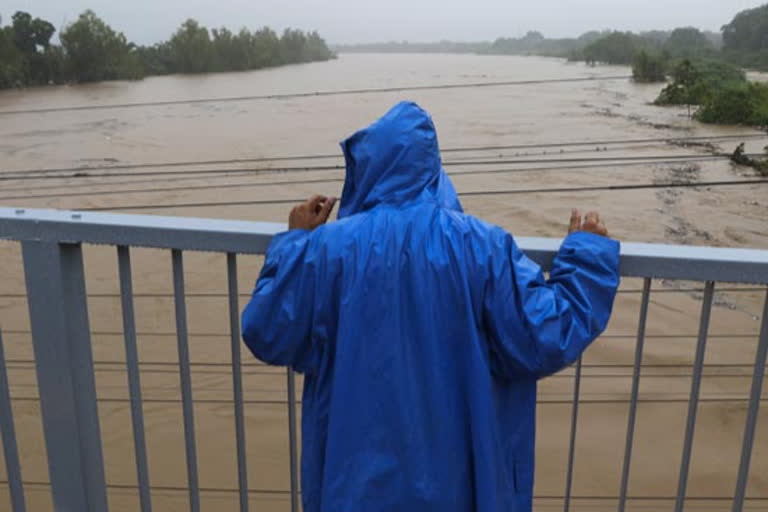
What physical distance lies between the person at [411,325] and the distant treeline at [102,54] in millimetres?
36292

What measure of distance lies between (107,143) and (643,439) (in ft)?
68.8

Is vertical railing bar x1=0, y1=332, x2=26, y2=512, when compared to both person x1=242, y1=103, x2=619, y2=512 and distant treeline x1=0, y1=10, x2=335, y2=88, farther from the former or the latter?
distant treeline x1=0, y1=10, x2=335, y2=88

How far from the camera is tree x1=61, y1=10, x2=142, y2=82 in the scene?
3600 cm

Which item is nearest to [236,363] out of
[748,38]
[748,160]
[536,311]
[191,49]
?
[536,311]

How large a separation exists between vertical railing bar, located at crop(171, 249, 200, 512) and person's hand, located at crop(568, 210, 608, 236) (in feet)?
2.41

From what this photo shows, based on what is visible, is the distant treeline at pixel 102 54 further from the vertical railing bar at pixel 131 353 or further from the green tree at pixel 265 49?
the vertical railing bar at pixel 131 353

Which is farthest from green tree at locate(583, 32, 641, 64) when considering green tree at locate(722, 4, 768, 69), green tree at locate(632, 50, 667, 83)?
green tree at locate(632, 50, 667, 83)

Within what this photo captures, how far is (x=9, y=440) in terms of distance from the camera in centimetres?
162

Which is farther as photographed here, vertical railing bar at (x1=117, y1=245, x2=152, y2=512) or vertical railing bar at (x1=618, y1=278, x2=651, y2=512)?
vertical railing bar at (x1=117, y1=245, x2=152, y2=512)

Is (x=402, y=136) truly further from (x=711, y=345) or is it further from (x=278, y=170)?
(x=278, y=170)

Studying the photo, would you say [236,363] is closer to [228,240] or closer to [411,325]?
[228,240]

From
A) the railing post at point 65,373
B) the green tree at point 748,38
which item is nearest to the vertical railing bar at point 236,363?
the railing post at point 65,373

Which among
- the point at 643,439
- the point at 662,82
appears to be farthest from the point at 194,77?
the point at 643,439

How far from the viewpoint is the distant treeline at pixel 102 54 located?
34.5 meters
